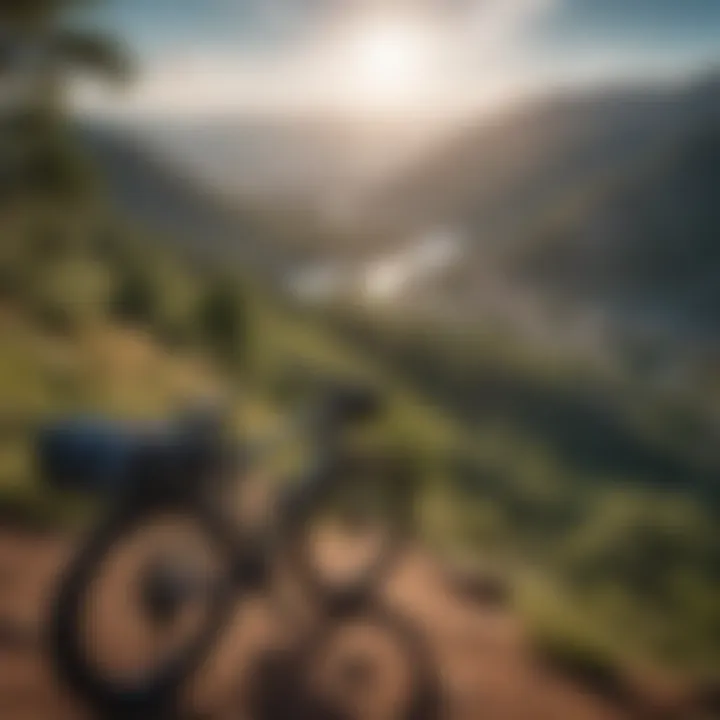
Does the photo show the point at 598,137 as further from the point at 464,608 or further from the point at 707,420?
the point at 464,608

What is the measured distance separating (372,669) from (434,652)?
71mm

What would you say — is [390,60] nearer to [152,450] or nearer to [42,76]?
[42,76]

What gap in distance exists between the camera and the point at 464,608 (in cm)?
117

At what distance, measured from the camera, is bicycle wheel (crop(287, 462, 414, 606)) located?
1.18 m

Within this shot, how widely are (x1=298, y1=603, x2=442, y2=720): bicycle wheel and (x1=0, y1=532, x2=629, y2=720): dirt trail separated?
0.02 metres

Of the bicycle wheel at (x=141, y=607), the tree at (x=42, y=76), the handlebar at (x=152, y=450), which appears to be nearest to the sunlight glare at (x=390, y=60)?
the tree at (x=42, y=76)

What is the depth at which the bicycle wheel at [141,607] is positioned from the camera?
3.67 ft

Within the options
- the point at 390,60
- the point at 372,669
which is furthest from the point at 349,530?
the point at 390,60

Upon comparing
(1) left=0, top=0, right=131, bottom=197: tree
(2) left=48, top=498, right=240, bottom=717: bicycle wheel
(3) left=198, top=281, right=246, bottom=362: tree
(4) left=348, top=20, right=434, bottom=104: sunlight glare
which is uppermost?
(4) left=348, top=20, right=434, bottom=104: sunlight glare

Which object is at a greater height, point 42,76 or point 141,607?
point 42,76

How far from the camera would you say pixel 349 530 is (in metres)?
1.18

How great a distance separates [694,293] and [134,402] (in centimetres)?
67

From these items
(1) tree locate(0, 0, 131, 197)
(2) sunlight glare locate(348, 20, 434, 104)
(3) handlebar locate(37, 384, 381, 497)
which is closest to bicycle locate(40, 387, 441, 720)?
(3) handlebar locate(37, 384, 381, 497)

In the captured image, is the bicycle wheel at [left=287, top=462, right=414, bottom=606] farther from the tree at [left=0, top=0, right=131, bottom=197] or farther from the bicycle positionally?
the tree at [left=0, top=0, right=131, bottom=197]
